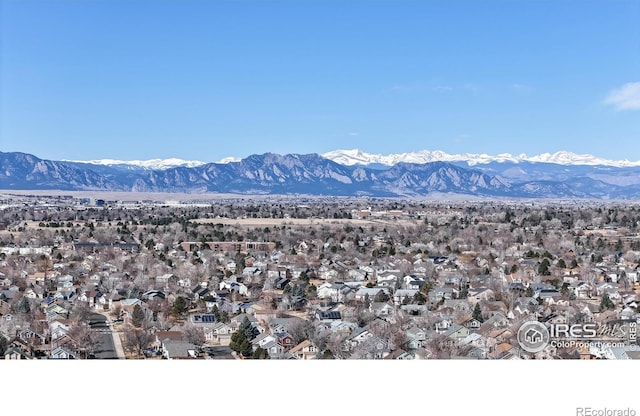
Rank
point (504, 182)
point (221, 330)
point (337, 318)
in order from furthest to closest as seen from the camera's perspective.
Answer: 1. point (504, 182)
2. point (337, 318)
3. point (221, 330)

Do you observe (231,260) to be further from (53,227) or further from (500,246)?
(53,227)

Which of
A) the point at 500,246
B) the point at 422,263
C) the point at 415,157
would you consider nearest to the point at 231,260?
the point at 422,263

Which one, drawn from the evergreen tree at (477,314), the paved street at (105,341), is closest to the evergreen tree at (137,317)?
the paved street at (105,341)

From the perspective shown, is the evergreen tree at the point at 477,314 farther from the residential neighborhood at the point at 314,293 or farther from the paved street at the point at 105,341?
the paved street at the point at 105,341

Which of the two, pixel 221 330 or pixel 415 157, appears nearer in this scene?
pixel 221 330

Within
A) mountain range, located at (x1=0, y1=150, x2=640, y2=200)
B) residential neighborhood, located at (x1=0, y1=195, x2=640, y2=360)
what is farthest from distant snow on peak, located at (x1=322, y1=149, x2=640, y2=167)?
residential neighborhood, located at (x1=0, y1=195, x2=640, y2=360)

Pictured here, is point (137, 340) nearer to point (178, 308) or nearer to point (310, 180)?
point (178, 308)

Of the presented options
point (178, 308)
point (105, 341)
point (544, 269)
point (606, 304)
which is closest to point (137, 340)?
point (105, 341)

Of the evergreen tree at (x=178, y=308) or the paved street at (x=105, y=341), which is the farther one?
the evergreen tree at (x=178, y=308)
